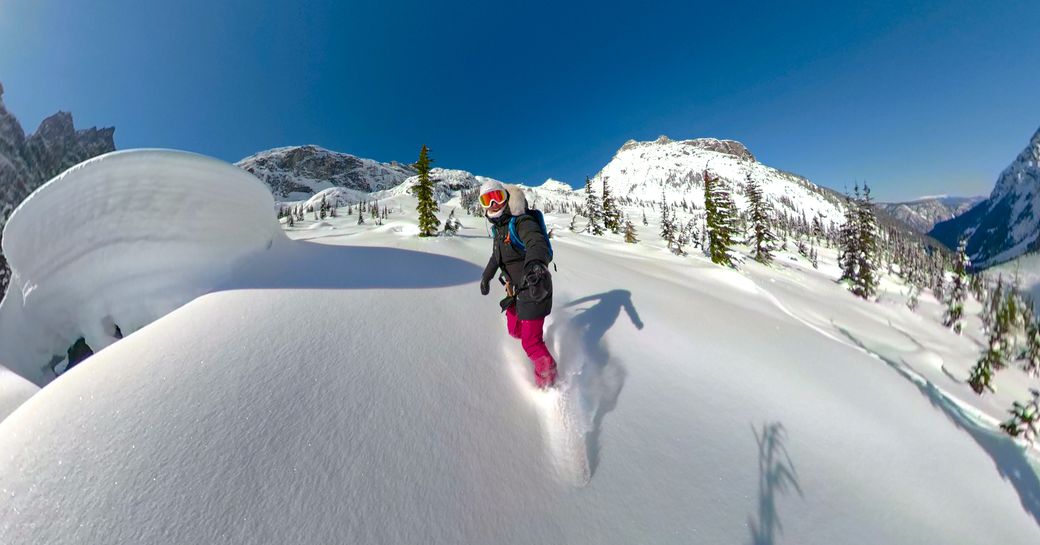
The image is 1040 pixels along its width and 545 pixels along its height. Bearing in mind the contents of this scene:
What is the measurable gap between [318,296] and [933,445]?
785cm

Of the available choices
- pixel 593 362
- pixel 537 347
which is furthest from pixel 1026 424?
pixel 537 347

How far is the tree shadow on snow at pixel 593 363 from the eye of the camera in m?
3.17

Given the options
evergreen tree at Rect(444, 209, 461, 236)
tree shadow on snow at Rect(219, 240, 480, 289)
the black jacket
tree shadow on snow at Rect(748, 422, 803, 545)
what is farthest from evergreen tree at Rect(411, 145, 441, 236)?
tree shadow on snow at Rect(748, 422, 803, 545)

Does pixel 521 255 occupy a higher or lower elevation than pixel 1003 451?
higher

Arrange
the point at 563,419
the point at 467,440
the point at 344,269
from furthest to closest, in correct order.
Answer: the point at 344,269
the point at 563,419
the point at 467,440

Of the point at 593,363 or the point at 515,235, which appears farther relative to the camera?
the point at 593,363

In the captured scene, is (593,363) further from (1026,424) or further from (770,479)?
(1026,424)

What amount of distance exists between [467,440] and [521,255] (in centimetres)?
199

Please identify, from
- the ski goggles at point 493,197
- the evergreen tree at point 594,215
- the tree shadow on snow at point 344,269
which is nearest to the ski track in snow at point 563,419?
the ski goggles at point 493,197

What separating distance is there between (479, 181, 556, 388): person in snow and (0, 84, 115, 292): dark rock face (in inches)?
4390

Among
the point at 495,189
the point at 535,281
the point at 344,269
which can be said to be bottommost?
the point at 344,269

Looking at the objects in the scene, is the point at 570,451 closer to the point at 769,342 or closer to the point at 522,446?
the point at 522,446

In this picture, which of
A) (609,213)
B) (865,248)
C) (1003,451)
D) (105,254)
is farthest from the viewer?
(609,213)

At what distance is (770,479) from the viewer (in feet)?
9.66
